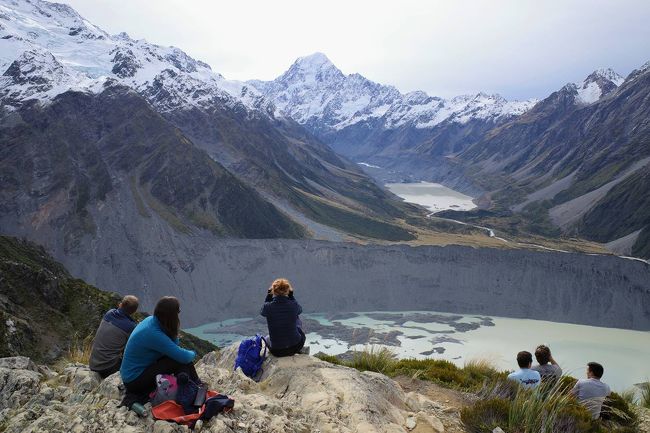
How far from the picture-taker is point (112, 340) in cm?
866

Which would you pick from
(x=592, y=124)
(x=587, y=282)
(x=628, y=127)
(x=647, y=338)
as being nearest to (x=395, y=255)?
(x=587, y=282)

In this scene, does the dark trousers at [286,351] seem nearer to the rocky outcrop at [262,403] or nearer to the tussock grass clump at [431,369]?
the rocky outcrop at [262,403]

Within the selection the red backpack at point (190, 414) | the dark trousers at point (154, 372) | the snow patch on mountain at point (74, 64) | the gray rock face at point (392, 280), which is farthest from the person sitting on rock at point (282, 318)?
the snow patch on mountain at point (74, 64)

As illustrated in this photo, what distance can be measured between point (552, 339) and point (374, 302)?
19.5 m

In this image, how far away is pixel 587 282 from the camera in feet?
188

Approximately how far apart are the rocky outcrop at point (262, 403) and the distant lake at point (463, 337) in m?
30.8

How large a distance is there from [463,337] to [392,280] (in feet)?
54.3

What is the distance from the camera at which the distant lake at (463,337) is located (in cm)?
4172

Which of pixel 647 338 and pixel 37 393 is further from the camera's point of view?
pixel 647 338

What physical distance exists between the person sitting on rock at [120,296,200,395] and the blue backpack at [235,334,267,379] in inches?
94.0

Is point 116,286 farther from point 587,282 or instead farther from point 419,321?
point 587,282

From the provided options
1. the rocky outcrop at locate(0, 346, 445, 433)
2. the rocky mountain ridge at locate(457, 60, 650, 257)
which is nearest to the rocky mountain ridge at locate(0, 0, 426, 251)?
the rocky mountain ridge at locate(457, 60, 650, 257)

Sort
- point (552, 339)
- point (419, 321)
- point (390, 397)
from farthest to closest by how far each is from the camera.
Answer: point (419, 321)
point (552, 339)
point (390, 397)

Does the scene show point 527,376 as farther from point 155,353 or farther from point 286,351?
point 155,353
